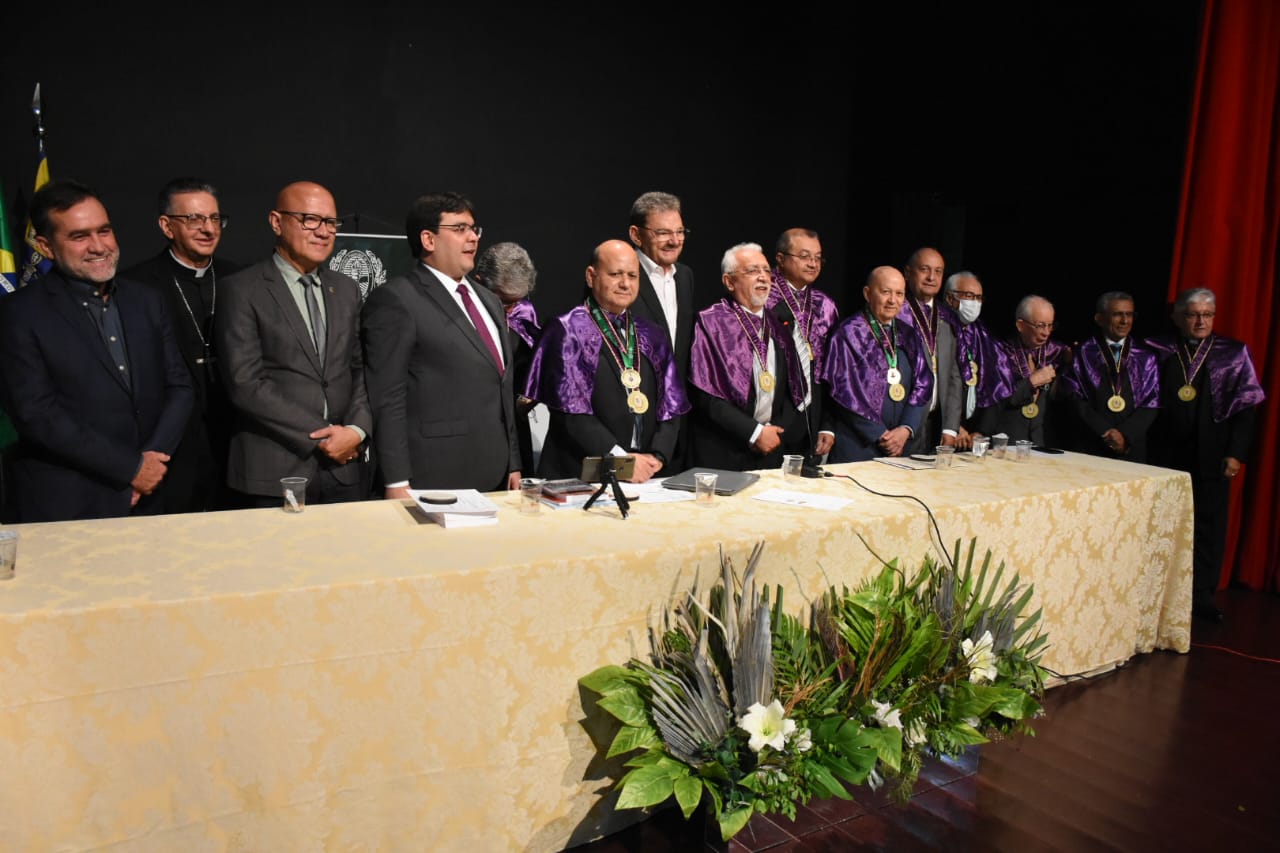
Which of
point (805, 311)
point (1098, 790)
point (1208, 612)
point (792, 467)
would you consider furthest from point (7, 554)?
point (1208, 612)

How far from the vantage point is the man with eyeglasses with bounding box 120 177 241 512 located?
3371 mm

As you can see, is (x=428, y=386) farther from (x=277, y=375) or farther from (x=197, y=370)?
(x=197, y=370)

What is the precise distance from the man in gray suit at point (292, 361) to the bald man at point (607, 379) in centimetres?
75

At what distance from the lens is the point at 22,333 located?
285 centimetres

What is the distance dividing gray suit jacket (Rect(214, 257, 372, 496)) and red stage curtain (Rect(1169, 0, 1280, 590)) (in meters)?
4.62

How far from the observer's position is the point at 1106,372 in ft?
16.8

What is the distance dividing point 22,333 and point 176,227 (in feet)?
2.42

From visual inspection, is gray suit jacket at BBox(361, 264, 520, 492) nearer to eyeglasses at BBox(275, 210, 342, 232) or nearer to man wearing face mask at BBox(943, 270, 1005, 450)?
eyeglasses at BBox(275, 210, 342, 232)

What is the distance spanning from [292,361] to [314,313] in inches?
7.2

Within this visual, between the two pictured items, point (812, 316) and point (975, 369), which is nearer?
point (812, 316)

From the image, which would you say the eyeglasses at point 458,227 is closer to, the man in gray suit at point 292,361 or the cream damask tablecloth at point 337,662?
the man in gray suit at point 292,361

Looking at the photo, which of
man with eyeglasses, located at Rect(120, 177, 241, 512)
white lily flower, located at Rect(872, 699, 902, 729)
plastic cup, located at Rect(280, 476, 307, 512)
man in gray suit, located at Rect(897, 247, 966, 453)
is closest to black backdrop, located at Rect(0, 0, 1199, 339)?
man with eyeglasses, located at Rect(120, 177, 241, 512)

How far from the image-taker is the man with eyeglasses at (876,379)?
4328 mm

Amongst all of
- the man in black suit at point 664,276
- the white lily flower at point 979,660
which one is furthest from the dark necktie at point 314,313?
the white lily flower at point 979,660
